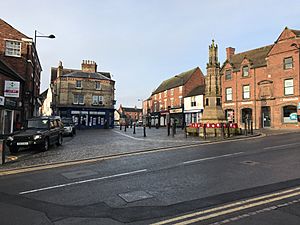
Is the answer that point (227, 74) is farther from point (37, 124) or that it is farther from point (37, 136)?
point (37, 136)

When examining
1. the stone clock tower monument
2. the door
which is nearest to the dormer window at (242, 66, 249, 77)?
the door

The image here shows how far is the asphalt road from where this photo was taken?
438 centimetres

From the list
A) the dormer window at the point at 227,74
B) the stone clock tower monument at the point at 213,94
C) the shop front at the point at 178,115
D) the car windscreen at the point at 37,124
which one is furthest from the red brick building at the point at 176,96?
the car windscreen at the point at 37,124

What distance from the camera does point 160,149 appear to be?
13.6 metres

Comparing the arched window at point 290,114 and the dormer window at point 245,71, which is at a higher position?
the dormer window at point 245,71

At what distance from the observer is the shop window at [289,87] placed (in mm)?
31141

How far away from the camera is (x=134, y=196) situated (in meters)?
5.59

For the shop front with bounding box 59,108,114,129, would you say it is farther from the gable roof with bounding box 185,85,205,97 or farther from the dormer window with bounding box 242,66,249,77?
the dormer window with bounding box 242,66,249,77

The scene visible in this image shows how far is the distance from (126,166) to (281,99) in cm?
2926

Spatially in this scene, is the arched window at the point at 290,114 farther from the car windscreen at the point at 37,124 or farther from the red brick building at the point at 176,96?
the car windscreen at the point at 37,124

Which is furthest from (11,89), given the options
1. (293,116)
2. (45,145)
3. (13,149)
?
(293,116)

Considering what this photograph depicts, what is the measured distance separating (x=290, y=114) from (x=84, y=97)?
112ft

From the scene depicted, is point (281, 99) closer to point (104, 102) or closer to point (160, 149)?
point (160, 149)

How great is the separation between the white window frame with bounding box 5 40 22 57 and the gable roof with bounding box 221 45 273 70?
30512 millimetres
